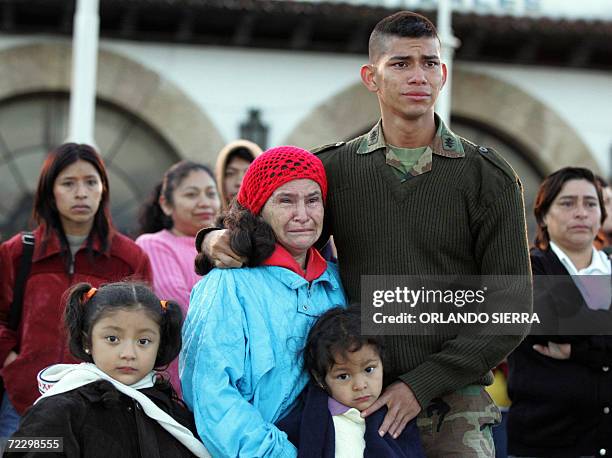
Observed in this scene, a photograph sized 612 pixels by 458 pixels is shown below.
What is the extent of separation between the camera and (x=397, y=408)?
10.3ft

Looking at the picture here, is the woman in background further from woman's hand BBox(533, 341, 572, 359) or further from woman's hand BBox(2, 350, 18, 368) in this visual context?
woman's hand BBox(533, 341, 572, 359)

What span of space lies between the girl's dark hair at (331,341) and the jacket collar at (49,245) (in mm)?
1535

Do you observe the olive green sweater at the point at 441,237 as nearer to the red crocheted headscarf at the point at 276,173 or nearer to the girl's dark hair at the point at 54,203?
the red crocheted headscarf at the point at 276,173

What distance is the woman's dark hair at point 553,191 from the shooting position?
4793mm

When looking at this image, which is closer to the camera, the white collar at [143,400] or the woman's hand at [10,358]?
the white collar at [143,400]

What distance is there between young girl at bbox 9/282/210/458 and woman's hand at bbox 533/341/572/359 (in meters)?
1.92

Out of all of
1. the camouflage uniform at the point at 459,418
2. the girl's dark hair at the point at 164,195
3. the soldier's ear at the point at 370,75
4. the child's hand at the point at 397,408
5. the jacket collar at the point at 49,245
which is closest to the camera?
the child's hand at the point at 397,408

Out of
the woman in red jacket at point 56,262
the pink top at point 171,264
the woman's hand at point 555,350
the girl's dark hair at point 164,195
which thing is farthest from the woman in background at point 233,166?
the woman's hand at point 555,350

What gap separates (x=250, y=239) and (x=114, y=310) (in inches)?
22.2

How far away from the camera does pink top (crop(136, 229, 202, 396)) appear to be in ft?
15.1

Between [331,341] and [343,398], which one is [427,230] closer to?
[331,341]

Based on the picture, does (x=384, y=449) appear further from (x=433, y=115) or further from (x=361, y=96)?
(x=361, y=96)

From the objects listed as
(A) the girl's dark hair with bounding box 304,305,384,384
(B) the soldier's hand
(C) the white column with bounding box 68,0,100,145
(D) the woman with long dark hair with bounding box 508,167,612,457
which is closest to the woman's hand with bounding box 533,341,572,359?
(D) the woman with long dark hair with bounding box 508,167,612,457

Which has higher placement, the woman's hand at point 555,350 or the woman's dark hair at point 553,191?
the woman's dark hair at point 553,191
